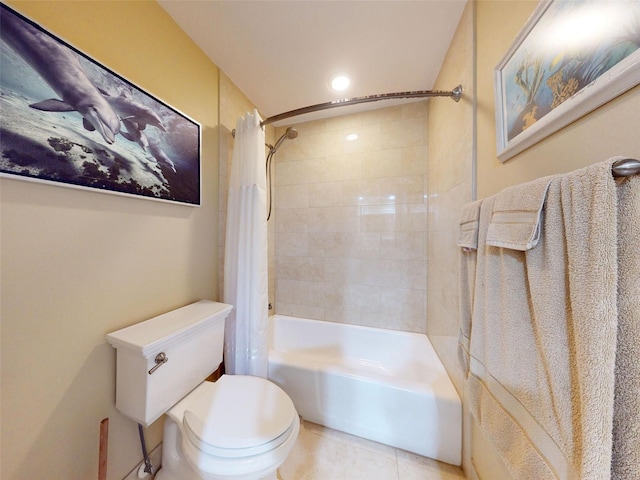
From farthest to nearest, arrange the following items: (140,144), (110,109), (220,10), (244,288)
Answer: (244,288) < (220,10) < (140,144) < (110,109)

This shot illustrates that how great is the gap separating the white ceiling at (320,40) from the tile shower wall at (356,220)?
38 centimetres

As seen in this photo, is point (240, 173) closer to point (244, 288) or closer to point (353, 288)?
point (244, 288)

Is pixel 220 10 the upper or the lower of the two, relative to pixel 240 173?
upper

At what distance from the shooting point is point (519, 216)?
567 millimetres

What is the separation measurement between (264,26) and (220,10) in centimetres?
23

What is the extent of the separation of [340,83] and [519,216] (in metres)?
1.58

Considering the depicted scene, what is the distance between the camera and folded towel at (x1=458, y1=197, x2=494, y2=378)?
80 centimetres

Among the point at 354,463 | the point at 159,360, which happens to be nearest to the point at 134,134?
the point at 159,360

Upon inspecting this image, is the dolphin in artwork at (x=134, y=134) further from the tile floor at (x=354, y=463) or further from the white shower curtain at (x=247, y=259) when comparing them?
the tile floor at (x=354, y=463)

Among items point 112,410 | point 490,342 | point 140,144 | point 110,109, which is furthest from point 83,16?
point 490,342

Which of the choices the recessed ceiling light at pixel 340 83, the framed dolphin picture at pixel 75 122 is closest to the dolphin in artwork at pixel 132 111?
the framed dolphin picture at pixel 75 122


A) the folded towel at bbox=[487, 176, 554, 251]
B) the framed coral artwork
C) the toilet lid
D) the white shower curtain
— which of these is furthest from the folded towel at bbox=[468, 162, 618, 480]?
the white shower curtain

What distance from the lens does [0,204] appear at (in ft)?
2.14

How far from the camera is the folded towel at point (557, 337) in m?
0.38
